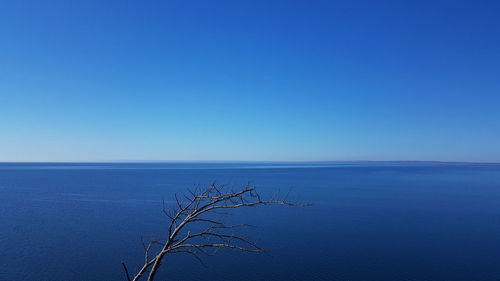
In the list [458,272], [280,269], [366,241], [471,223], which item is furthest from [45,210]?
[471,223]

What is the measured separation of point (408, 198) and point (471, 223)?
67.2ft

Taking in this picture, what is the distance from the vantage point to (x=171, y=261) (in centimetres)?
2291

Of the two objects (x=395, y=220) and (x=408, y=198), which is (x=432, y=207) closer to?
(x=408, y=198)

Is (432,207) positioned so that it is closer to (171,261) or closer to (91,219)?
(171,261)

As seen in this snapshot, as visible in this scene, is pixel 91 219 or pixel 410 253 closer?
pixel 410 253

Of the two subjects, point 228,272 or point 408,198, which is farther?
point 408,198

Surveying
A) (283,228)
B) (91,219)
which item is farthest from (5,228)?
(283,228)

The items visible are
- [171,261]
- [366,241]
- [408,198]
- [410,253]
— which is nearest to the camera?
[171,261]

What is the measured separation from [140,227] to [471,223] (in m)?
36.4

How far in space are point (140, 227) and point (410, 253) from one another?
25.2 meters

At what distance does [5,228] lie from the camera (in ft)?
107

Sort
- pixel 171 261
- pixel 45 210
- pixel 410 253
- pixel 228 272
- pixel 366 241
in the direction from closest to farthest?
pixel 228 272 → pixel 171 261 → pixel 410 253 → pixel 366 241 → pixel 45 210

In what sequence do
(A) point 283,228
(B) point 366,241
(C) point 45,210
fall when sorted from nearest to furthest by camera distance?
(B) point 366,241 → (A) point 283,228 → (C) point 45,210

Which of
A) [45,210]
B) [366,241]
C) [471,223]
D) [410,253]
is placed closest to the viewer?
[410,253]
